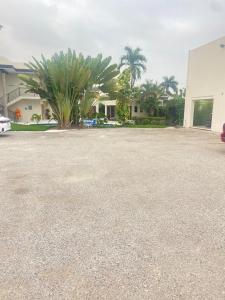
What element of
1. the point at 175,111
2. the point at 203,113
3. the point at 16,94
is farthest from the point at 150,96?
the point at 16,94

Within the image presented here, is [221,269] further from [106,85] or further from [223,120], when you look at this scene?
[106,85]

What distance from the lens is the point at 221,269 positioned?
2494mm

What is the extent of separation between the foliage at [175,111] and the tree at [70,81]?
6884 millimetres

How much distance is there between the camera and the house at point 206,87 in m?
16.6

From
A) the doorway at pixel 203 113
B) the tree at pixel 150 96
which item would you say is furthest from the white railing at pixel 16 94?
the doorway at pixel 203 113

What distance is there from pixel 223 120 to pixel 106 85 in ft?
30.7

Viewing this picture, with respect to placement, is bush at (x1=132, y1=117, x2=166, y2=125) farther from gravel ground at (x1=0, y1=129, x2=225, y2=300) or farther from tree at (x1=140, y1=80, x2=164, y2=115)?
gravel ground at (x1=0, y1=129, x2=225, y2=300)

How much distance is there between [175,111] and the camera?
23438 mm

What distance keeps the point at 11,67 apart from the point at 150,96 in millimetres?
15261

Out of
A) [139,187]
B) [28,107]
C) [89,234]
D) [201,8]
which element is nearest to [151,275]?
[89,234]

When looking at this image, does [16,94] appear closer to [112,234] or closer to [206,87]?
[206,87]

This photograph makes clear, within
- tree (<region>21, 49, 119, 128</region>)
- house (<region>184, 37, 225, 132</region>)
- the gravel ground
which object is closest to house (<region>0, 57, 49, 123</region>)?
tree (<region>21, 49, 119, 128</region>)

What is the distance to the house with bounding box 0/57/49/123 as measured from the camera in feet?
87.5

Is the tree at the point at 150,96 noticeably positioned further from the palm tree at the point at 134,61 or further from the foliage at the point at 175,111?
the palm tree at the point at 134,61
